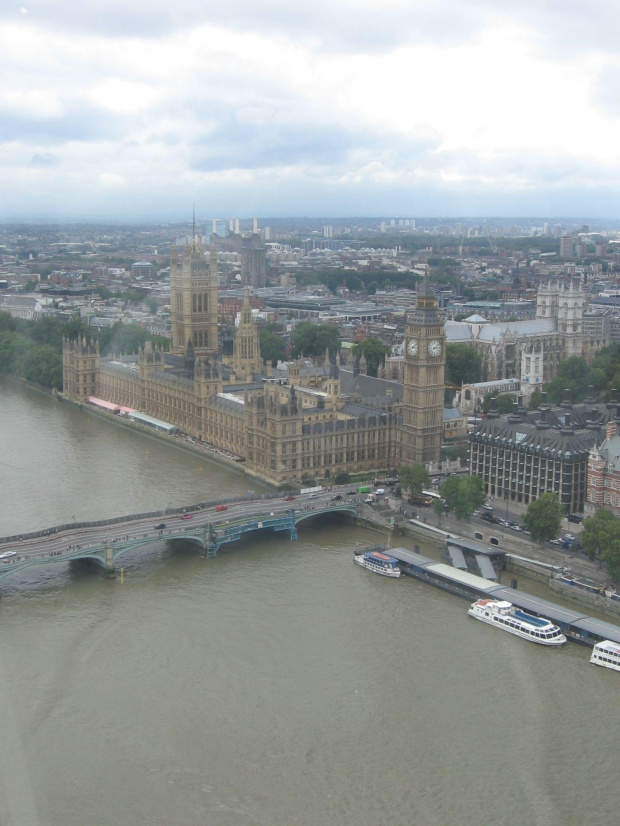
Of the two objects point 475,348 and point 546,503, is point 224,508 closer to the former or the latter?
point 546,503

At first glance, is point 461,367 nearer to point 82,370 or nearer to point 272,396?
point 82,370

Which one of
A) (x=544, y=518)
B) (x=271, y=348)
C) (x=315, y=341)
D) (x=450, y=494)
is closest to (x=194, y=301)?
(x=271, y=348)

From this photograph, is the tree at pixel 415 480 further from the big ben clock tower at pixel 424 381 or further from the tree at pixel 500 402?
the tree at pixel 500 402

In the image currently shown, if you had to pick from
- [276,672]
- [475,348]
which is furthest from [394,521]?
[475,348]

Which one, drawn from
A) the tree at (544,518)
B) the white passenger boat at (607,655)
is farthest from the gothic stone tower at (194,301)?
the white passenger boat at (607,655)

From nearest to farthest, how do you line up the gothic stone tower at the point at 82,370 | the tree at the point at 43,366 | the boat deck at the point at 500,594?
the boat deck at the point at 500,594 → the gothic stone tower at the point at 82,370 → the tree at the point at 43,366

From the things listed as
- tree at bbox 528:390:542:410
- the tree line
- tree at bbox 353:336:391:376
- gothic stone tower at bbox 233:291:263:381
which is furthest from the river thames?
the tree line

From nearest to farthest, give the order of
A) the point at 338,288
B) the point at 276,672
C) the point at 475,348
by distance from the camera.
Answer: the point at 276,672, the point at 475,348, the point at 338,288
